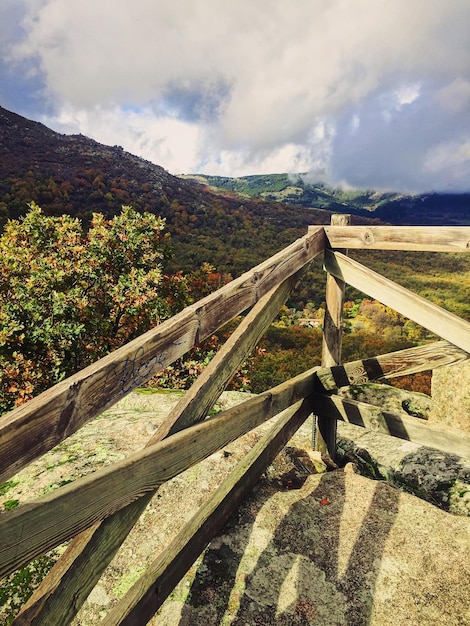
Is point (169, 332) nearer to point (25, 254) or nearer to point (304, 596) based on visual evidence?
point (304, 596)

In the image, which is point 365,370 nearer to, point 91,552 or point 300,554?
point 300,554

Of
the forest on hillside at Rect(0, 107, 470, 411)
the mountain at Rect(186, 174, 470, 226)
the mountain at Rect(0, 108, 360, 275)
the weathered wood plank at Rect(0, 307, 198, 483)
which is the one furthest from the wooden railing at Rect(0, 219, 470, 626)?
the mountain at Rect(186, 174, 470, 226)

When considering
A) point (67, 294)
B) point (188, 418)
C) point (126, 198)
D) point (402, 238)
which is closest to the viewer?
point (188, 418)

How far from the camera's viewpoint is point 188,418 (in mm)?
2023

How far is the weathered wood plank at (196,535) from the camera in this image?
2082 mm

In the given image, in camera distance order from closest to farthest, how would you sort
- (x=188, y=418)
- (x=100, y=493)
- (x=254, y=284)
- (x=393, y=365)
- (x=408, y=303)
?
(x=100, y=493) < (x=188, y=418) < (x=254, y=284) < (x=408, y=303) < (x=393, y=365)

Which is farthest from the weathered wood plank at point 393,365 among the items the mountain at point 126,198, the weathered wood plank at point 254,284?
the mountain at point 126,198

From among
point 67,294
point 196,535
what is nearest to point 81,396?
point 196,535

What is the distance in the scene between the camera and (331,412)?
408 centimetres

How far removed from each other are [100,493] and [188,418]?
0.62 metres

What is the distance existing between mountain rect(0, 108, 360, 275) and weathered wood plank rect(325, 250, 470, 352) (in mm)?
23305

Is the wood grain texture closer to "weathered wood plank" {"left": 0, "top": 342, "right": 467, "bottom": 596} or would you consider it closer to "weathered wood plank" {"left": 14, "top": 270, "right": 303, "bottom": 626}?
"weathered wood plank" {"left": 14, "top": 270, "right": 303, "bottom": 626}

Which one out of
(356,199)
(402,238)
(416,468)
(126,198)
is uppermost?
(356,199)

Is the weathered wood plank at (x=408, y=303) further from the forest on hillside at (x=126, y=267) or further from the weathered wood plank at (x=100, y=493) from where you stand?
the weathered wood plank at (x=100, y=493)
